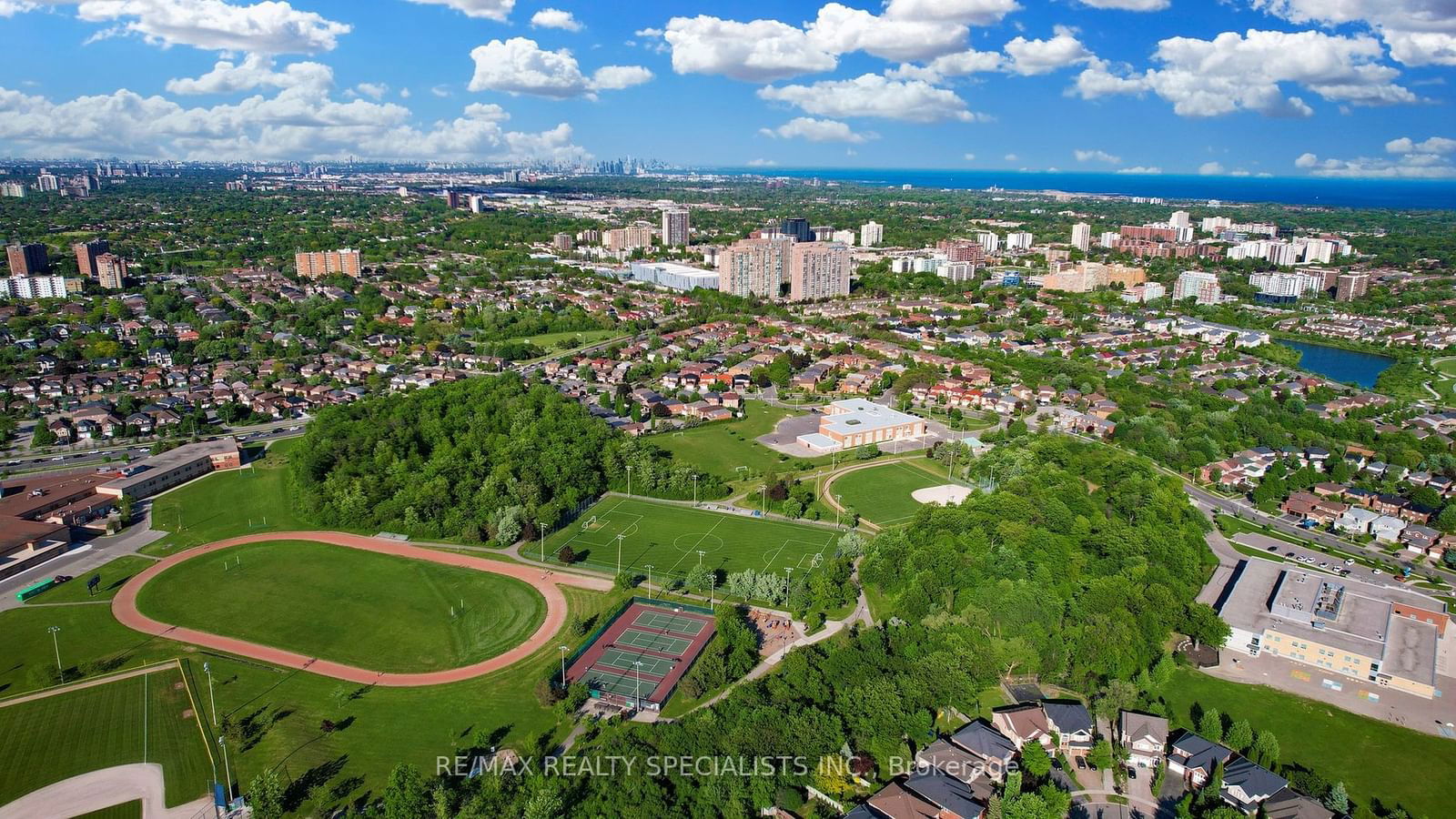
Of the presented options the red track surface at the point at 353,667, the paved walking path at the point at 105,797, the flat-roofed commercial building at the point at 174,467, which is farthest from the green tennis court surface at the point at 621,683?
the flat-roofed commercial building at the point at 174,467

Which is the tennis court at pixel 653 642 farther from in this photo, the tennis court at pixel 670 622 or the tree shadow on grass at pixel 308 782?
the tree shadow on grass at pixel 308 782

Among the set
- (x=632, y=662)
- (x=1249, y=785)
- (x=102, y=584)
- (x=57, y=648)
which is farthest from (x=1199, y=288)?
(x=57, y=648)

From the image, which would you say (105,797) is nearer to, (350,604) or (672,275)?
(350,604)

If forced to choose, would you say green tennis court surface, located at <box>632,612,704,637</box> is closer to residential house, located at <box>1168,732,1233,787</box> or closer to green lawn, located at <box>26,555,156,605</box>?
residential house, located at <box>1168,732,1233,787</box>

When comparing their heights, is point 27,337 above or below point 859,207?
below

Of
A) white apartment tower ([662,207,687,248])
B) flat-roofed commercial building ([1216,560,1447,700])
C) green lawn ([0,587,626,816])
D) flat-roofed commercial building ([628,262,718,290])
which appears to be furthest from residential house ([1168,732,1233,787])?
white apartment tower ([662,207,687,248])

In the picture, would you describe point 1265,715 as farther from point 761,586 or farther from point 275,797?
point 275,797

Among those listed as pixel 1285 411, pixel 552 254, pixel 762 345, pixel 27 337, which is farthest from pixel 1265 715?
pixel 552 254
